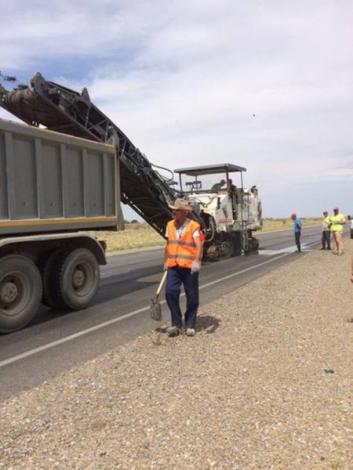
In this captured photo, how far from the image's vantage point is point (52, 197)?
7754 millimetres

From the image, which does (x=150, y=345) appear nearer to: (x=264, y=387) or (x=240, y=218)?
(x=264, y=387)

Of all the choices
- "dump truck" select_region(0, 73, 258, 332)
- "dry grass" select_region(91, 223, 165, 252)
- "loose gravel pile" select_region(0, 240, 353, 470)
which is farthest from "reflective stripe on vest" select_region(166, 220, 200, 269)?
"dry grass" select_region(91, 223, 165, 252)

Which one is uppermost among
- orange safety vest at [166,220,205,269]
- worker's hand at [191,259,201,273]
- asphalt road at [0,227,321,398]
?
orange safety vest at [166,220,205,269]

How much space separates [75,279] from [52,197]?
1484mm

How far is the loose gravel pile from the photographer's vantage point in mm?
3182

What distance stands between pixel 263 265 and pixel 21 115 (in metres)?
8.28

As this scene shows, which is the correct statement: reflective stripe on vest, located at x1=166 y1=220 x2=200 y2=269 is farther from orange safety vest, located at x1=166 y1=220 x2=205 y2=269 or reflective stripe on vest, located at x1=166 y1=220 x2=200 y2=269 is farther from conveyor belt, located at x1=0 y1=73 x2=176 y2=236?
conveyor belt, located at x1=0 y1=73 x2=176 y2=236

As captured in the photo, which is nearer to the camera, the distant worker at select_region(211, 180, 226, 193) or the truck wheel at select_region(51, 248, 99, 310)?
the truck wheel at select_region(51, 248, 99, 310)

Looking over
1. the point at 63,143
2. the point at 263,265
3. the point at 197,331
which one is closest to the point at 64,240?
the point at 63,143

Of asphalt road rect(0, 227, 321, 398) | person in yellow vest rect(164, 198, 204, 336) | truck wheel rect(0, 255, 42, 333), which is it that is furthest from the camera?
truck wheel rect(0, 255, 42, 333)

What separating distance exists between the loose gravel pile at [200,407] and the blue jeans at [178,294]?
25 cm

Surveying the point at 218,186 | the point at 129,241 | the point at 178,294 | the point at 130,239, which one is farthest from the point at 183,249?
the point at 130,239

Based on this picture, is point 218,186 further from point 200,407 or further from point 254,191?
point 200,407

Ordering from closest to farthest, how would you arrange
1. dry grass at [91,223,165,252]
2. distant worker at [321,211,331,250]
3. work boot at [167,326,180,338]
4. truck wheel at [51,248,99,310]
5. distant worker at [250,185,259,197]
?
work boot at [167,326,180,338] < truck wheel at [51,248,99,310] < distant worker at [321,211,331,250] < distant worker at [250,185,259,197] < dry grass at [91,223,165,252]
